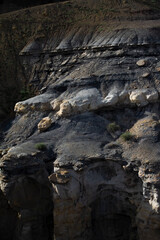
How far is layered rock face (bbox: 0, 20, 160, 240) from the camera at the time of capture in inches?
457

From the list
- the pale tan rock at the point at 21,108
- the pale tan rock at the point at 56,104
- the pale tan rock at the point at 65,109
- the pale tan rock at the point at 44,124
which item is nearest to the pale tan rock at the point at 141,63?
the pale tan rock at the point at 65,109

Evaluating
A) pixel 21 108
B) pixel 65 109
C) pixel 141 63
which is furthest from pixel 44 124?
pixel 141 63

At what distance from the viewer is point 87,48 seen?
58.0ft

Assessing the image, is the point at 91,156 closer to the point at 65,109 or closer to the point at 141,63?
the point at 65,109

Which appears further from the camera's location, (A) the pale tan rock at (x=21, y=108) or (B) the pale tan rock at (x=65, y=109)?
(A) the pale tan rock at (x=21, y=108)

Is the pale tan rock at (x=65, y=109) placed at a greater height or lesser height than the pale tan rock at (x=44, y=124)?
greater

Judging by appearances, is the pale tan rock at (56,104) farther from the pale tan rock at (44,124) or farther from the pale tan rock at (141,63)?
the pale tan rock at (141,63)

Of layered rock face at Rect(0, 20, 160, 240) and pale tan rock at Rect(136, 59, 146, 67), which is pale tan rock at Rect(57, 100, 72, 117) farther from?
pale tan rock at Rect(136, 59, 146, 67)

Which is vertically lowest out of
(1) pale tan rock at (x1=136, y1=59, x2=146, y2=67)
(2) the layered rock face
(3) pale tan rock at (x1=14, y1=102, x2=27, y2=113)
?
Answer: (2) the layered rock face

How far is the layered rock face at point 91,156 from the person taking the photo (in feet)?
38.1

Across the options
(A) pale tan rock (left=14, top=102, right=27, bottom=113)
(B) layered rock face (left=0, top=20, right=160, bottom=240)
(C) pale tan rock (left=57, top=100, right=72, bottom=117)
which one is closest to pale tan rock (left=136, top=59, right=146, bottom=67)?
(B) layered rock face (left=0, top=20, right=160, bottom=240)

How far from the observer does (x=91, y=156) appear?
39.3 ft

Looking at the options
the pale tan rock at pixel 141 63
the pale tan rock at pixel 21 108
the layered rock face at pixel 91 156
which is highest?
the pale tan rock at pixel 141 63

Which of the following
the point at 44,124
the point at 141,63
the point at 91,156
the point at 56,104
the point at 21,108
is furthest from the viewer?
the point at 141,63
